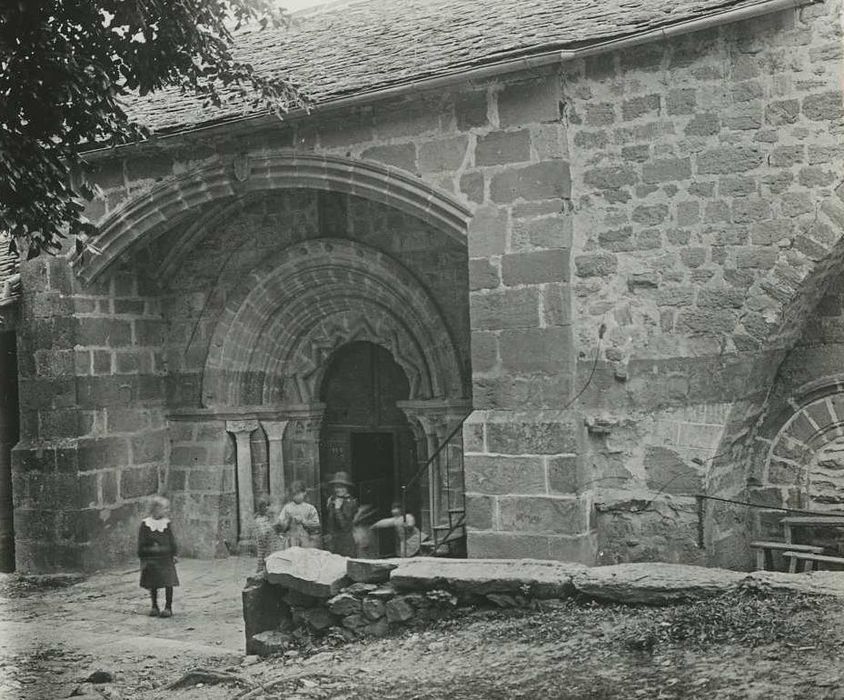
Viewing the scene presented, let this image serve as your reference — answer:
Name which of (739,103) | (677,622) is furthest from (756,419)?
(677,622)

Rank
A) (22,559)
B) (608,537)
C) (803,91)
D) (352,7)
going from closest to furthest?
(803,91) < (608,537) < (22,559) < (352,7)

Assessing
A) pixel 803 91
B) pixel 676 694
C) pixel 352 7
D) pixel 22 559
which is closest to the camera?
pixel 676 694

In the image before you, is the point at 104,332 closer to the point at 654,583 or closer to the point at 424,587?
the point at 424,587

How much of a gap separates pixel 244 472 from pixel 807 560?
566 cm

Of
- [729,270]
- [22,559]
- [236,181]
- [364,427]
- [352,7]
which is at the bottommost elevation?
[22,559]

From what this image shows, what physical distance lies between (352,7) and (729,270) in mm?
6293

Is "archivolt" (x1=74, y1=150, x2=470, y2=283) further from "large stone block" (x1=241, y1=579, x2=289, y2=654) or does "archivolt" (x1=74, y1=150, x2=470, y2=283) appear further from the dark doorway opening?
"large stone block" (x1=241, y1=579, x2=289, y2=654)

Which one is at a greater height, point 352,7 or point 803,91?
point 352,7

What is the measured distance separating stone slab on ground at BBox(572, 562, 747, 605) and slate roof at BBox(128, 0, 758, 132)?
12.2ft

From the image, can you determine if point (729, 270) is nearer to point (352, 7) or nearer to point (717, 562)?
point (717, 562)

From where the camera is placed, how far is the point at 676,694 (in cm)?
451

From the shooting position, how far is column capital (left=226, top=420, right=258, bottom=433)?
1077cm

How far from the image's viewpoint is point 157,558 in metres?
8.66

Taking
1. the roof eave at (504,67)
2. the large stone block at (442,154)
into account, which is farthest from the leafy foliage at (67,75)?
the large stone block at (442,154)
